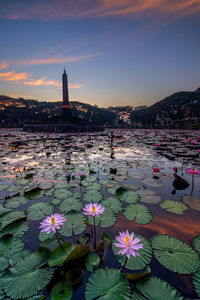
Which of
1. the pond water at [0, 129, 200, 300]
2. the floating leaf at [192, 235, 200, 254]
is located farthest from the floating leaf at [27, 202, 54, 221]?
the floating leaf at [192, 235, 200, 254]

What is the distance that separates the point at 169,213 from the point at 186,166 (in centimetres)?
339

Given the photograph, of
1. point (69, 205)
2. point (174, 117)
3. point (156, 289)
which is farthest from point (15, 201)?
point (174, 117)

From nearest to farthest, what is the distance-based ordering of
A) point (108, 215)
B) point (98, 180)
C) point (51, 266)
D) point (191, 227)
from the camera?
point (51, 266) < point (191, 227) < point (108, 215) < point (98, 180)

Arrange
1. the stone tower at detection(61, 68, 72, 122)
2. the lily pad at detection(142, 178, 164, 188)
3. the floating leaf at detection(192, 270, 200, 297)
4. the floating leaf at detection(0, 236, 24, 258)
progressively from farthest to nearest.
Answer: the stone tower at detection(61, 68, 72, 122) → the lily pad at detection(142, 178, 164, 188) → the floating leaf at detection(0, 236, 24, 258) → the floating leaf at detection(192, 270, 200, 297)

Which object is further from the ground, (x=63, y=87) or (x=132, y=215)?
(x=63, y=87)

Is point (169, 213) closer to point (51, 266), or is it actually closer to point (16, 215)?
point (51, 266)

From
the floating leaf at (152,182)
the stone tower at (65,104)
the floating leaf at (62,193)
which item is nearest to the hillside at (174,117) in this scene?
the stone tower at (65,104)

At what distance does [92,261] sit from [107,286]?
32 centimetres

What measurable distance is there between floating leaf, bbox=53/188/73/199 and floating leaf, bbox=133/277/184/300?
6.97 feet

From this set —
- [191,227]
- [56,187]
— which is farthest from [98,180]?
[191,227]

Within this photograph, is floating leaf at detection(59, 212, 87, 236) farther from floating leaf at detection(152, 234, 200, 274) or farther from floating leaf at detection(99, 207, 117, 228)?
floating leaf at detection(152, 234, 200, 274)

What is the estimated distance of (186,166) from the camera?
5.11 metres

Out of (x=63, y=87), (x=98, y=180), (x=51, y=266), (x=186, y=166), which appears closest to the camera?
(x=51, y=266)

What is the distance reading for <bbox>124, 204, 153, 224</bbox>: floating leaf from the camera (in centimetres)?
222
